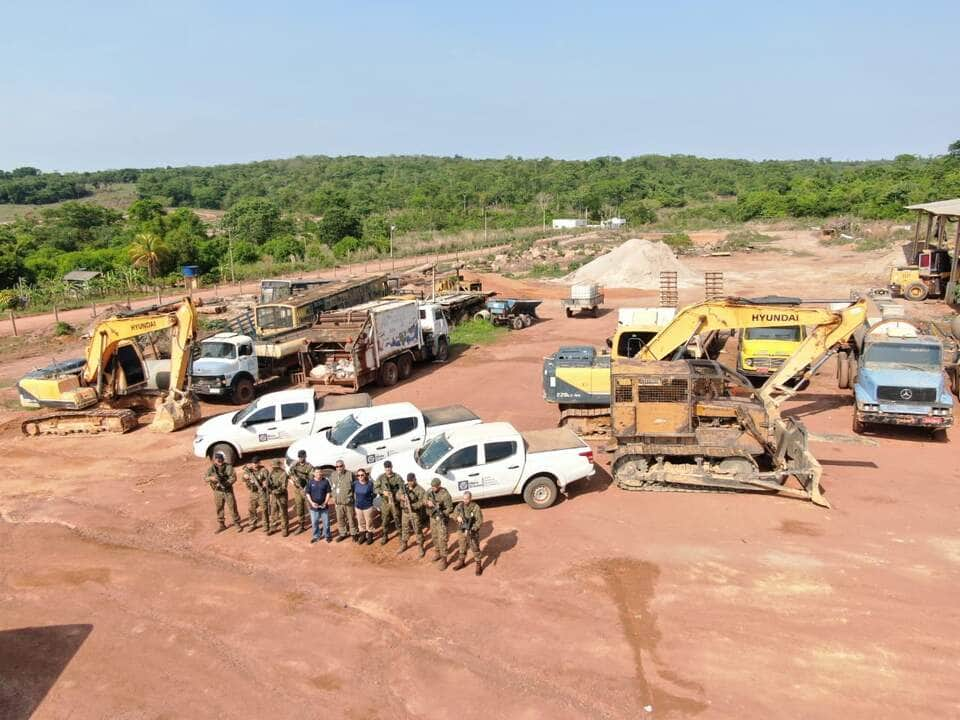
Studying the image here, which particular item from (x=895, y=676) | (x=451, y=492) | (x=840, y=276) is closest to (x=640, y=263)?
(x=840, y=276)

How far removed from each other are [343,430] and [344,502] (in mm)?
2633

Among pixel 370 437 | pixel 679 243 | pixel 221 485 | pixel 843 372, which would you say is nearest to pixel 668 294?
pixel 843 372

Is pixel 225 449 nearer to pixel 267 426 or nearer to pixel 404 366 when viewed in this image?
pixel 267 426

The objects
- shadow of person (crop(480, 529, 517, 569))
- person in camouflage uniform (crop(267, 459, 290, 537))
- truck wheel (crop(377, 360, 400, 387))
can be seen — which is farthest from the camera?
truck wheel (crop(377, 360, 400, 387))

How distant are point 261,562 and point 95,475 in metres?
6.81

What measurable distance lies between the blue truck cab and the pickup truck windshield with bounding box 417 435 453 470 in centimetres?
1021

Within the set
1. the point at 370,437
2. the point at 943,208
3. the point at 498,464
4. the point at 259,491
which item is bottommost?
the point at 259,491

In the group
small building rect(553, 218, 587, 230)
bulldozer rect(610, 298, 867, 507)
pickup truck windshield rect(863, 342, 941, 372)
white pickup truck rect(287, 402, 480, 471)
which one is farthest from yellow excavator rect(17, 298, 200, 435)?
small building rect(553, 218, 587, 230)

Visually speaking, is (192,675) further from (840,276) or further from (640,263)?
(840,276)

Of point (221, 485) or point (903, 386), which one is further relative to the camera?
point (903, 386)

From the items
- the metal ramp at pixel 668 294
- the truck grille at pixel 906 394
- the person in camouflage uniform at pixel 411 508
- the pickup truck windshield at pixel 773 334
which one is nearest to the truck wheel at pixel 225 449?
the person in camouflage uniform at pixel 411 508

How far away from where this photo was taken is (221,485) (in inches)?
496

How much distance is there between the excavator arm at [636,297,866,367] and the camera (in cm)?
1570

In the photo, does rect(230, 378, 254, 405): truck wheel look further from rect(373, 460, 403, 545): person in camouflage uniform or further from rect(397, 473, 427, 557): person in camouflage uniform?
rect(397, 473, 427, 557): person in camouflage uniform
